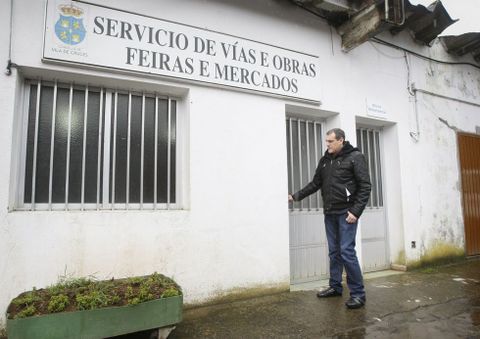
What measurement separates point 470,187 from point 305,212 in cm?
392

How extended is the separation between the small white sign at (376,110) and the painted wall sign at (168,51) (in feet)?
3.64

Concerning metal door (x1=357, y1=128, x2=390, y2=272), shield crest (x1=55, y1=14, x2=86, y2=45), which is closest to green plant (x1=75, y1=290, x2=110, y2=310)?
shield crest (x1=55, y1=14, x2=86, y2=45)

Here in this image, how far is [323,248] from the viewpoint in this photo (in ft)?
17.1

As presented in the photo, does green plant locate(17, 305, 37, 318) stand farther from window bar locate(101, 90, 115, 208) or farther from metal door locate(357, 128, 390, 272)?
metal door locate(357, 128, 390, 272)

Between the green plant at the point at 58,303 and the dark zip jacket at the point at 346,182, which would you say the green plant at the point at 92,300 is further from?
the dark zip jacket at the point at 346,182

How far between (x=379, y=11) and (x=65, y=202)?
4.68 m

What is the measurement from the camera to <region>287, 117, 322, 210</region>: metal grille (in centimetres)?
509

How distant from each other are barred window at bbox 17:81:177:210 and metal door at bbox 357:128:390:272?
331cm

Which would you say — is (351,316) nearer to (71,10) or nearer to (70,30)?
(70,30)

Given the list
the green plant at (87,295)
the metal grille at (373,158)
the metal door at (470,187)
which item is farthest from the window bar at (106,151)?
the metal door at (470,187)

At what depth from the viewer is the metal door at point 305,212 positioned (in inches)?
196

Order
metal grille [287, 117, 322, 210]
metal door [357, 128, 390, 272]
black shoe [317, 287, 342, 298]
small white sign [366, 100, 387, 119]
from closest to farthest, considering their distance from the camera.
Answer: black shoe [317, 287, 342, 298] < metal grille [287, 117, 322, 210] < small white sign [366, 100, 387, 119] < metal door [357, 128, 390, 272]

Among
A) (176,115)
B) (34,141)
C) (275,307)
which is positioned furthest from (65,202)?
(275,307)

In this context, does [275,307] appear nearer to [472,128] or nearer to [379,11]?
[379,11]
